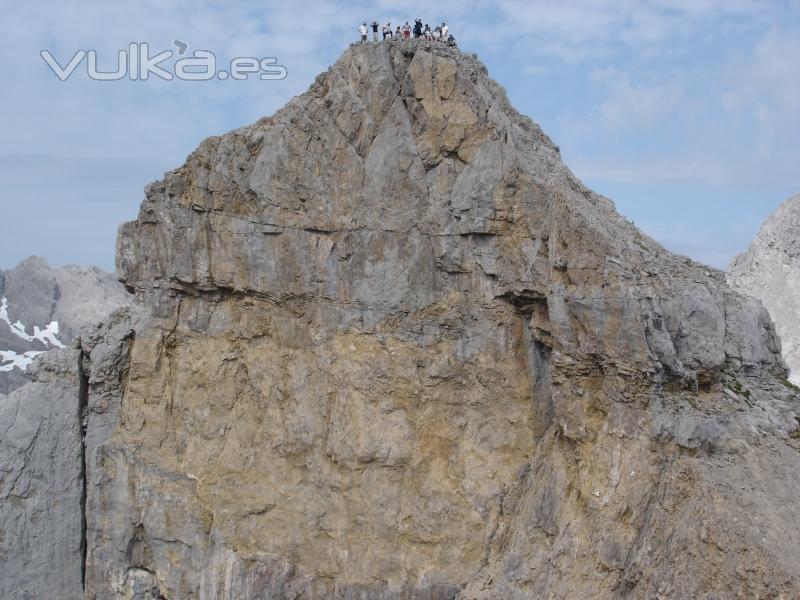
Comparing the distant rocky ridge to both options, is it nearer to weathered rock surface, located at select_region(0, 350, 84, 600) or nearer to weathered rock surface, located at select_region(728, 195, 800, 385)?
weathered rock surface, located at select_region(0, 350, 84, 600)

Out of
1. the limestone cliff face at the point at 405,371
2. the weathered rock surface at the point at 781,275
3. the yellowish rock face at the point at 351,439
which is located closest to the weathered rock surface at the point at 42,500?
the limestone cliff face at the point at 405,371

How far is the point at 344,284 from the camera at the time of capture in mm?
19547

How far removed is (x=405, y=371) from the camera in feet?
63.3

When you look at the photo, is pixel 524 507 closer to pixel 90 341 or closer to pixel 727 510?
pixel 727 510

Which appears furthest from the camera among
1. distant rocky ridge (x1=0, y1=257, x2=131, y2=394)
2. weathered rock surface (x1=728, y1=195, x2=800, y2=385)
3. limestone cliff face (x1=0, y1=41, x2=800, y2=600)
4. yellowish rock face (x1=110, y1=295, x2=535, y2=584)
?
distant rocky ridge (x1=0, y1=257, x2=131, y2=394)

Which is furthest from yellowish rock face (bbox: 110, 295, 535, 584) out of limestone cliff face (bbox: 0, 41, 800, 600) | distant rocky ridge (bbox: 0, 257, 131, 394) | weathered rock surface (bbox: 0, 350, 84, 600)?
distant rocky ridge (bbox: 0, 257, 131, 394)

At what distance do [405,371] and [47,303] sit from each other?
86.5 m

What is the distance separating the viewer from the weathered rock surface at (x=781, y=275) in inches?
1635

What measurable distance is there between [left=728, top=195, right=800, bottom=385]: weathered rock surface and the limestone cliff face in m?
26.1

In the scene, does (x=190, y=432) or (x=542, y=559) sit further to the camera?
(x=190, y=432)

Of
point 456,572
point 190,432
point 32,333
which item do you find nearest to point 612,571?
point 456,572

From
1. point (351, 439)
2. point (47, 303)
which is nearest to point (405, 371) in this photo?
point (351, 439)

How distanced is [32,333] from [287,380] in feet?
277

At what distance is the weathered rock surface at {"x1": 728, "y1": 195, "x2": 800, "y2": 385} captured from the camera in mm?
41531
